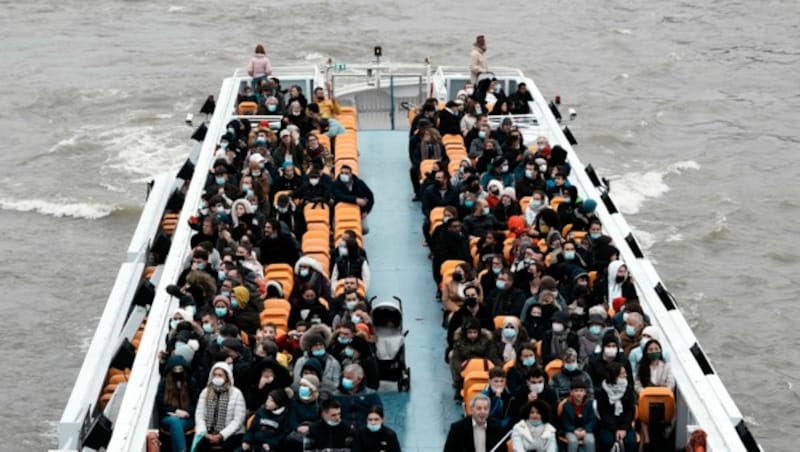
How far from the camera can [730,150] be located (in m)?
42.9

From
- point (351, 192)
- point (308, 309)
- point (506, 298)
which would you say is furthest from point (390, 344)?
point (351, 192)

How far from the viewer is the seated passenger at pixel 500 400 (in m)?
14.0

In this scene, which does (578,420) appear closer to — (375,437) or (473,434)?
(473,434)

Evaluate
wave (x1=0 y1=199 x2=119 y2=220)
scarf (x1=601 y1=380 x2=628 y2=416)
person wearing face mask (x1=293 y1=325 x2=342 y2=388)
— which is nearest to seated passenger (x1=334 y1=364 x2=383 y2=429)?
person wearing face mask (x1=293 y1=325 x2=342 y2=388)

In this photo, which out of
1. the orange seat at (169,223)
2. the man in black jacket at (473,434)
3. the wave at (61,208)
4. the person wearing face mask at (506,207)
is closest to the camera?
the man in black jacket at (473,434)

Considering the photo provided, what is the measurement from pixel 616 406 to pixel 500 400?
121cm

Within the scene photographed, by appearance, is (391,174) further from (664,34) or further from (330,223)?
(664,34)

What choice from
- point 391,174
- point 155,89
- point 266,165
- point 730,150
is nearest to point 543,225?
point 266,165

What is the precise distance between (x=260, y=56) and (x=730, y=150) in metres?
19.5

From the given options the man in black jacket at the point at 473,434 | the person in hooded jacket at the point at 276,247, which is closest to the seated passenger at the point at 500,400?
the man in black jacket at the point at 473,434

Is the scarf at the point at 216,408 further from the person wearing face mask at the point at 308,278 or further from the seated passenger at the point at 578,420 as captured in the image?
the seated passenger at the point at 578,420

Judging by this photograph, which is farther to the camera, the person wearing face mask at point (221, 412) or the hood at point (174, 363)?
the hood at point (174, 363)

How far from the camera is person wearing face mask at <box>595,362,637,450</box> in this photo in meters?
14.2

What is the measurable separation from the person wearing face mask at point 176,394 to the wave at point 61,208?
941 inches
